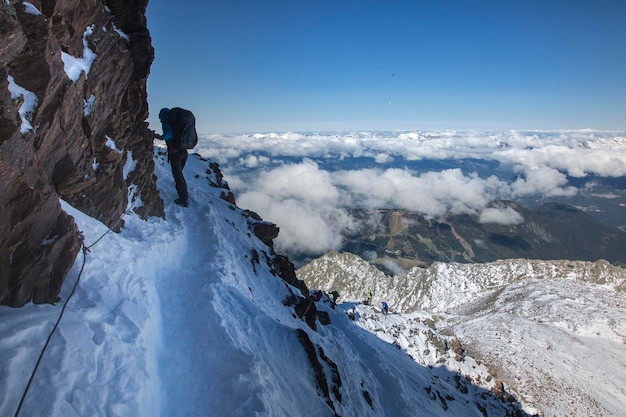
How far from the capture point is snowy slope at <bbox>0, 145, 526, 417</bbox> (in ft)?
26.7

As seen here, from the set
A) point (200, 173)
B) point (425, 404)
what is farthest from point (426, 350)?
point (200, 173)

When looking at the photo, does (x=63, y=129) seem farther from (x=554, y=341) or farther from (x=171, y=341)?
(x=554, y=341)

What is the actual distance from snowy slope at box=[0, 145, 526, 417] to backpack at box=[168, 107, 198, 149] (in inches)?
245

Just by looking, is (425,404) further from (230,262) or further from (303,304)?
(230,262)

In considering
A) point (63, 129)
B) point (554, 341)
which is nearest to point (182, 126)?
point (63, 129)

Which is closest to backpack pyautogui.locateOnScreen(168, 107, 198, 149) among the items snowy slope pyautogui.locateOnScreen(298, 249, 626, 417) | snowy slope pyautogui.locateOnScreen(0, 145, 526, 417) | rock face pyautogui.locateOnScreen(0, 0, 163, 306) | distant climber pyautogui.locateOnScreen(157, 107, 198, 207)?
distant climber pyautogui.locateOnScreen(157, 107, 198, 207)

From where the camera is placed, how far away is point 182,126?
73.7ft

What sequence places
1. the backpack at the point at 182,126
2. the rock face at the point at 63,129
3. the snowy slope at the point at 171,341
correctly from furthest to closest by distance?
the backpack at the point at 182,126, the rock face at the point at 63,129, the snowy slope at the point at 171,341

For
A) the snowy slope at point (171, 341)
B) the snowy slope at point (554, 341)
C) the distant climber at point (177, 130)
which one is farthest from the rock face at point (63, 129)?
the snowy slope at point (554, 341)

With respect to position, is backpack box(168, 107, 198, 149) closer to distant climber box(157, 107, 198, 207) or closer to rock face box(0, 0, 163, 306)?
distant climber box(157, 107, 198, 207)

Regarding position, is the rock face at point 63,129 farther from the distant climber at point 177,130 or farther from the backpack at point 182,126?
the backpack at point 182,126

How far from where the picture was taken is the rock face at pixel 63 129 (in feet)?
30.8

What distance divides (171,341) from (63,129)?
10737mm

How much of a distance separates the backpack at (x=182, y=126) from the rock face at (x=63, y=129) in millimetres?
3503
